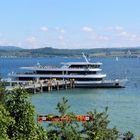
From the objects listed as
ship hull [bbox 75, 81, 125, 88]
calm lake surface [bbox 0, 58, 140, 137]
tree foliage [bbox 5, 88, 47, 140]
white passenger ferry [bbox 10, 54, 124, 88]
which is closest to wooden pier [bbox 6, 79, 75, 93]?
ship hull [bbox 75, 81, 125, 88]

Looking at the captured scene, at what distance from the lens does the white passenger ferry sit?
109188mm

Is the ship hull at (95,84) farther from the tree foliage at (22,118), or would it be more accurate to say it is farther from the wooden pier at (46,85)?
the tree foliage at (22,118)

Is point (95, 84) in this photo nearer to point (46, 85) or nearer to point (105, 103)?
point (46, 85)

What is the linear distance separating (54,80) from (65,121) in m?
74.4

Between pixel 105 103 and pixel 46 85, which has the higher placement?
pixel 46 85

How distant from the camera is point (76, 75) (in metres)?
110

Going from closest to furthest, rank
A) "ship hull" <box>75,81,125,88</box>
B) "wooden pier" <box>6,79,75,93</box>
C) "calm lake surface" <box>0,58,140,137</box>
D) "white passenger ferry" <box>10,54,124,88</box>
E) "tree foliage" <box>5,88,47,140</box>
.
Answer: "tree foliage" <box>5,88,47,140</box>
"calm lake surface" <box>0,58,140,137</box>
"wooden pier" <box>6,79,75,93</box>
"ship hull" <box>75,81,125,88</box>
"white passenger ferry" <box>10,54,124,88</box>

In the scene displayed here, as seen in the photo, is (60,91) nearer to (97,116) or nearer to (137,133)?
(137,133)

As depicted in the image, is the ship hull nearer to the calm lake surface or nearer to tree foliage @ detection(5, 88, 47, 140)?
the calm lake surface

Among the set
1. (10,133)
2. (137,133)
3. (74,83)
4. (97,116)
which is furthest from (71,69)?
(10,133)

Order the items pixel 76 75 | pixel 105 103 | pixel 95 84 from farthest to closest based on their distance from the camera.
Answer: pixel 76 75
pixel 95 84
pixel 105 103

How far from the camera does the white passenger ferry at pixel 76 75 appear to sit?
109188 mm

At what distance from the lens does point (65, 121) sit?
32.8 m

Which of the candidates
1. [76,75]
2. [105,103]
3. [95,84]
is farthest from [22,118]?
[76,75]
